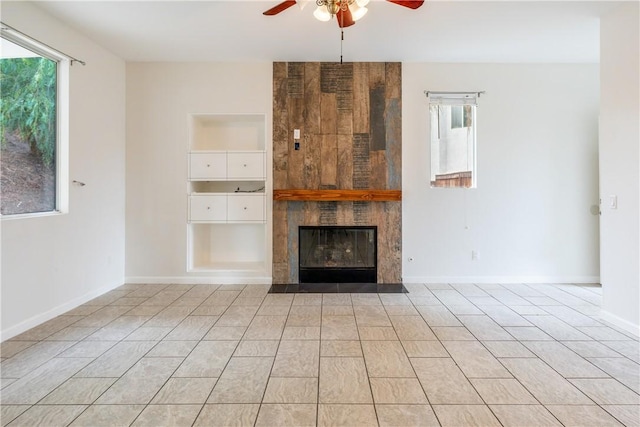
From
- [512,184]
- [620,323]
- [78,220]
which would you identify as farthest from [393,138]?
[78,220]

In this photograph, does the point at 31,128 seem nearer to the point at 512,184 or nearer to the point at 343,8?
the point at 343,8

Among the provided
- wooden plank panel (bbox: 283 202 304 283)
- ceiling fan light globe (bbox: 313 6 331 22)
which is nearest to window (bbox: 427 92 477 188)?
wooden plank panel (bbox: 283 202 304 283)

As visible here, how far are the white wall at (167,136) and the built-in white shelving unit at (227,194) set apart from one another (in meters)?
0.12

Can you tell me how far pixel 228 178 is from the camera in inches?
164

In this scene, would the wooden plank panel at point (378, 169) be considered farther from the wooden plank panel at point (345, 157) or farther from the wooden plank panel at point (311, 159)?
the wooden plank panel at point (311, 159)

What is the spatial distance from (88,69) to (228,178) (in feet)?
6.00

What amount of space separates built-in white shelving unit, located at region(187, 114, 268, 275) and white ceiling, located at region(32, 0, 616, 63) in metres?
0.87

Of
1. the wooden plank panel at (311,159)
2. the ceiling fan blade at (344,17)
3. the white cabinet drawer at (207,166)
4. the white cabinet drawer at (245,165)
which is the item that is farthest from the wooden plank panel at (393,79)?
the white cabinet drawer at (207,166)

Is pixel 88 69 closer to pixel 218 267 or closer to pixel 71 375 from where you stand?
pixel 218 267

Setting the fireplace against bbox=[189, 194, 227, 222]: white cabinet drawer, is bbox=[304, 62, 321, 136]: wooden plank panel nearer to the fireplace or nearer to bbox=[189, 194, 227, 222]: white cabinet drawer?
the fireplace

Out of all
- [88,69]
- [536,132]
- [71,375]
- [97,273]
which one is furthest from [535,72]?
[97,273]

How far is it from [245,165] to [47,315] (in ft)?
7.99

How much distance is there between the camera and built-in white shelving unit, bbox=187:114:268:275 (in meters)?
4.14

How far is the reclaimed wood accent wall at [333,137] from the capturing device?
13.6ft
